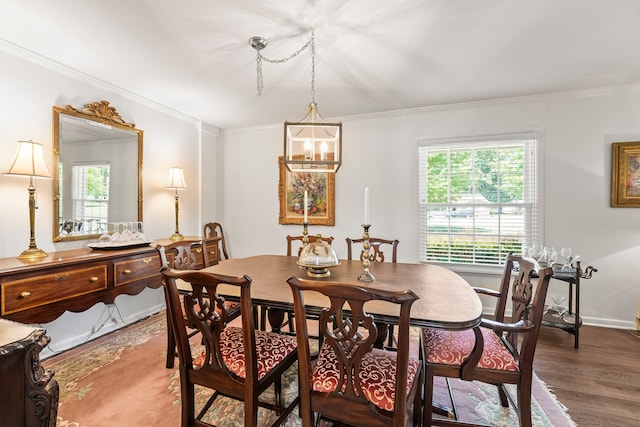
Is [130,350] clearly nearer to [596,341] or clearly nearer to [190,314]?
[190,314]

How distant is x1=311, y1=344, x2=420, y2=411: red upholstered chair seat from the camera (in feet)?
4.00

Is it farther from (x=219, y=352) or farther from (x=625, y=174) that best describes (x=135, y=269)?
(x=625, y=174)

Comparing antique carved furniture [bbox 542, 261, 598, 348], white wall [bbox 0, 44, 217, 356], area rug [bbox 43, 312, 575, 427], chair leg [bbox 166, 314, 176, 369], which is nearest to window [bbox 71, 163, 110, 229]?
white wall [bbox 0, 44, 217, 356]

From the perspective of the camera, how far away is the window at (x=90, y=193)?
2756 millimetres

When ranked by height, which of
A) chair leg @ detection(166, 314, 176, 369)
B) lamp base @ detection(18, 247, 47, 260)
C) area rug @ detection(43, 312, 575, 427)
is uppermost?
lamp base @ detection(18, 247, 47, 260)

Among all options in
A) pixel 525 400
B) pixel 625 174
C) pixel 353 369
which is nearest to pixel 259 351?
pixel 353 369

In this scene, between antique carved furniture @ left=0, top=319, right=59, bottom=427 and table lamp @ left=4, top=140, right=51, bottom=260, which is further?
table lamp @ left=4, top=140, right=51, bottom=260

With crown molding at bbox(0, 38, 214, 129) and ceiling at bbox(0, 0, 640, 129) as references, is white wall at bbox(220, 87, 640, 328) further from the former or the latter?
crown molding at bbox(0, 38, 214, 129)

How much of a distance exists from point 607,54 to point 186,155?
4.51 metres

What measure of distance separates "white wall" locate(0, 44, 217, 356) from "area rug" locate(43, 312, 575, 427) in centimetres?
54

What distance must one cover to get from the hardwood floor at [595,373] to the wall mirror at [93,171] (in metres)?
4.11

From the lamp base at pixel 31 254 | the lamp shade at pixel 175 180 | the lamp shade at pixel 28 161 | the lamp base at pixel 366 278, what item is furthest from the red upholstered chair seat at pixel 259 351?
the lamp shade at pixel 175 180

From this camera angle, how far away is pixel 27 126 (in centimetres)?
240

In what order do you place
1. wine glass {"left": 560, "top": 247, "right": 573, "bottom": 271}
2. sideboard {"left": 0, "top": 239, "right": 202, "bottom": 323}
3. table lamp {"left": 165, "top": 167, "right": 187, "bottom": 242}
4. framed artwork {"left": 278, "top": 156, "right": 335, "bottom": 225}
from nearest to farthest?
sideboard {"left": 0, "top": 239, "right": 202, "bottom": 323}, wine glass {"left": 560, "top": 247, "right": 573, "bottom": 271}, table lamp {"left": 165, "top": 167, "right": 187, "bottom": 242}, framed artwork {"left": 278, "top": 156, "right": 335, "bottom": 225}
